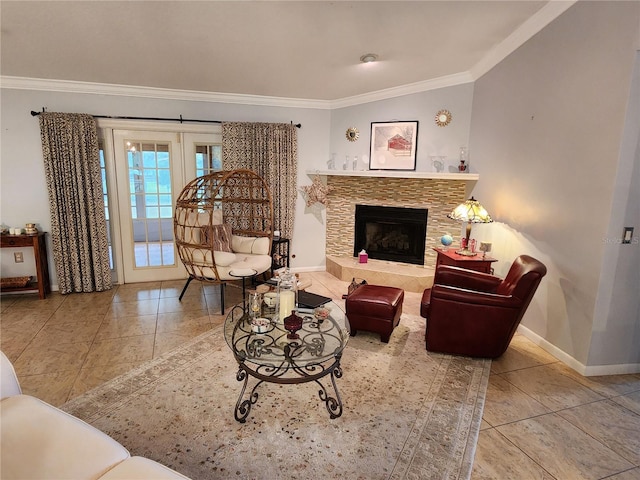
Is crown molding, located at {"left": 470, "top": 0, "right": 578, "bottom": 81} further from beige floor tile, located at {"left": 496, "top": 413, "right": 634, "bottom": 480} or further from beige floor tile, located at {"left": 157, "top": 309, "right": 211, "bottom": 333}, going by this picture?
beige floor tile, located at {"left": 157, "top": 309, "right": 211, "bottom": 333}

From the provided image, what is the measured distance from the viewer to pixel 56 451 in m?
1.29

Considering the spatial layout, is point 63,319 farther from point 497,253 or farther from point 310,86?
point 497,253

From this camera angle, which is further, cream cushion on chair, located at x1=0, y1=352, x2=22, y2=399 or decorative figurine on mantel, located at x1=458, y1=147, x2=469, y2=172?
decorative figurine on mantel, located at x1=458, y1=147, x2=469, y2=172

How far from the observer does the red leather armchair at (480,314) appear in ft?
8.77

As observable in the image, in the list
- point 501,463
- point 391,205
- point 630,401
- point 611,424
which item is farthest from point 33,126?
point 630,401

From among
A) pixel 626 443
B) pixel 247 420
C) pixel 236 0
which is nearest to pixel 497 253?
pixel 626 443

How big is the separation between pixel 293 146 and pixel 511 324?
137 inches

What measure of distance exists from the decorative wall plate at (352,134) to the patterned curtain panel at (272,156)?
0.74m

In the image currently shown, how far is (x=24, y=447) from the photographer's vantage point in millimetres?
1274

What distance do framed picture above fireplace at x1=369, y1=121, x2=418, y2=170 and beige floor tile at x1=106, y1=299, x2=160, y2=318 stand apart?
10.5ft

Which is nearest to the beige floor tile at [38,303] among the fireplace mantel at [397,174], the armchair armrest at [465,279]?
the fireplace mantel at [397,174]

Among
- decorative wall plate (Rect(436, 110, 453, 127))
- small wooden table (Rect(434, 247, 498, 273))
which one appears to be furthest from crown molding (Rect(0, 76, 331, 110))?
small wooden table (Rect(434, 247, 498, 273))

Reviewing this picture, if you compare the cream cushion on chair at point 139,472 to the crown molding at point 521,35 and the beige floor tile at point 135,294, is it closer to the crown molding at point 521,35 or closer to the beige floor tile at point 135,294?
the beige floor tile at point 135,294

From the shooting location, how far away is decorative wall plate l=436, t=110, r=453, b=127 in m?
4.39
